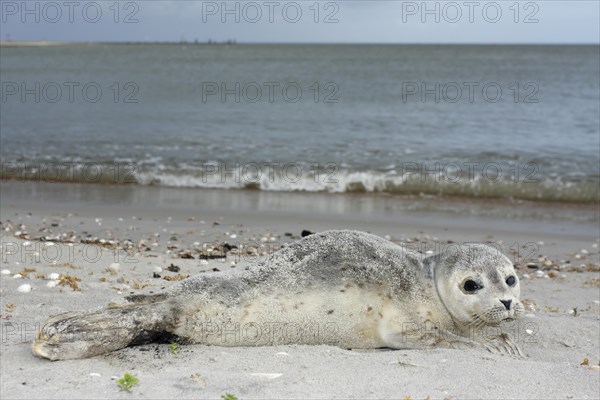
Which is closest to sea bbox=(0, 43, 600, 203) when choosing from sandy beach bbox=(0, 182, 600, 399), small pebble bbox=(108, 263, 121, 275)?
sandy beach bbox=(0, 182, 600, 399)

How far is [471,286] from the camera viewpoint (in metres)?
5.21

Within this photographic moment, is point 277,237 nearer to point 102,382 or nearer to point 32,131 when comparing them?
point 102,382

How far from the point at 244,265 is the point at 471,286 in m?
2.03

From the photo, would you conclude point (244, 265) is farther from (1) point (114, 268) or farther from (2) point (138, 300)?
(1) point (114, 268)

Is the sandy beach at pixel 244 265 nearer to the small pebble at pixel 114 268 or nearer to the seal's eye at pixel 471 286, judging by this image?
the small pebble at pixel 114 268

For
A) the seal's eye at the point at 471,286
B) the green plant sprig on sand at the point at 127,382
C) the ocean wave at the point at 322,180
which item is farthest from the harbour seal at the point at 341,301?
the ocean wave at the point at 322,180

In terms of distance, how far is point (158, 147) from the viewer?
69.0ft

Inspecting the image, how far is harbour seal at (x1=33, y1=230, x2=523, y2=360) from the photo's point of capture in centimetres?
502

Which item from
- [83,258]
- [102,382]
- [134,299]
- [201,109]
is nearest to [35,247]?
[83,258]

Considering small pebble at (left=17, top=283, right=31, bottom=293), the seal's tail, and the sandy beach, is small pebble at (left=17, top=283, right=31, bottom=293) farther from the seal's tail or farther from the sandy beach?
the seal's tail

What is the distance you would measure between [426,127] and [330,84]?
21976mm

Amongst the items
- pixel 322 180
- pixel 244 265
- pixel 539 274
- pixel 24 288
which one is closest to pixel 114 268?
pixel 24 288

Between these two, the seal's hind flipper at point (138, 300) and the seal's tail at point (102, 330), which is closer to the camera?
the seal's tail at point (102, 330)

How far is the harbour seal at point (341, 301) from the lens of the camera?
502cm
